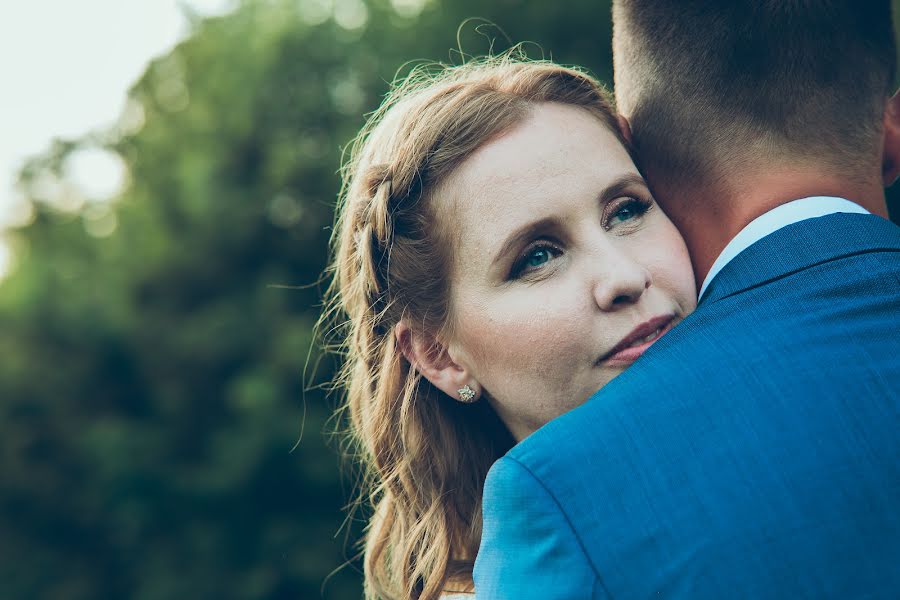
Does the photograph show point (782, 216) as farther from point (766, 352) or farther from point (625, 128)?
point (625, 128)

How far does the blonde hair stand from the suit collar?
64 cm

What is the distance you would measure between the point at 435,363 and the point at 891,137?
3.92 feet

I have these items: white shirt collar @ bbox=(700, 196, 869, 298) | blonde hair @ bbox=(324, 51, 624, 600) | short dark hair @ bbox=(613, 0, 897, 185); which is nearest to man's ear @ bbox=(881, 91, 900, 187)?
short dark hair @ bbox=(613, 0, 897, 185)

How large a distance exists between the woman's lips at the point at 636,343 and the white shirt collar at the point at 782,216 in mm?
133

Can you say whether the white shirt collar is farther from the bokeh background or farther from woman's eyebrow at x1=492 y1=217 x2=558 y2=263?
the bokeh background

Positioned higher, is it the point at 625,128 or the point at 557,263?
the point at 625,128

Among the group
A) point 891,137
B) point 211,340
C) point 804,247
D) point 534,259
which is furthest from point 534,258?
point 211,340

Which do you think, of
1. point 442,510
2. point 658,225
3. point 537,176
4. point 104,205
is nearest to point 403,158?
point 537,176

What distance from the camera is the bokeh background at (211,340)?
401 inches

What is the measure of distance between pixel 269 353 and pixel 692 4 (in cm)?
930

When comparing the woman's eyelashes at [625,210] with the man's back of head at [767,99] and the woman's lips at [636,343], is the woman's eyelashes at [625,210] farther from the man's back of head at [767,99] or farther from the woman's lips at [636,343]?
the woman's lips at [636,343]

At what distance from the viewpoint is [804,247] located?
1.54m

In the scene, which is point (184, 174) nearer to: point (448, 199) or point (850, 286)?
point (448, 199)

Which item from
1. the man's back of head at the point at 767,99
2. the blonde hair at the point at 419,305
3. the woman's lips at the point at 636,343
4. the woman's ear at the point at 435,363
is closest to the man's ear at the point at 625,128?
the blonde hair at the point at 419,305
